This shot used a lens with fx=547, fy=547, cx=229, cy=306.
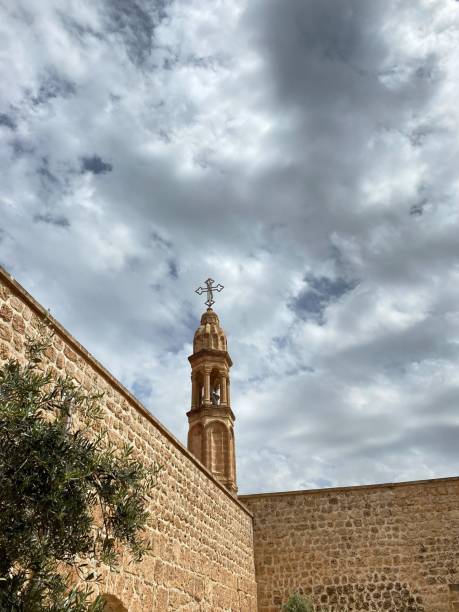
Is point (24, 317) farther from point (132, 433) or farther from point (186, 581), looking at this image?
point (186, 581)

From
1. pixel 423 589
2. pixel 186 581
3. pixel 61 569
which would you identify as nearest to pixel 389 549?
pixel 423 589

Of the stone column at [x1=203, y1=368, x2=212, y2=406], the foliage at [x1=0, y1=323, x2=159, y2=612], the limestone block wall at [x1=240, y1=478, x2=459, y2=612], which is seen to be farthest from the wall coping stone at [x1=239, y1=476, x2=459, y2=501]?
the foliage at [x1=0, y1=323, x2=159, y2=612]

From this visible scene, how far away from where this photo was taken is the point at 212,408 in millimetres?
19656

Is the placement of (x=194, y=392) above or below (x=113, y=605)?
above

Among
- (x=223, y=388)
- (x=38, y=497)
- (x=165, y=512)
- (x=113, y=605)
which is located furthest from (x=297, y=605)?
(x=38, y=497)

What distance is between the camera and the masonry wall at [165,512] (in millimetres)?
5527

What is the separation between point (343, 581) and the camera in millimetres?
13719

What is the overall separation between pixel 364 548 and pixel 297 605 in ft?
8.28

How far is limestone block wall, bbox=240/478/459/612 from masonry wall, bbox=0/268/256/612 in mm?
2006

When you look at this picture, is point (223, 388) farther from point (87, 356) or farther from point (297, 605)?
point (87, 356)

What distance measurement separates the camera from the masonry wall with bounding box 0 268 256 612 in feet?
18.1

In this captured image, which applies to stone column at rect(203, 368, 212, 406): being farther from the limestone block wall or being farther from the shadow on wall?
the shadow on wall

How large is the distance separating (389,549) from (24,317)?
471 inches

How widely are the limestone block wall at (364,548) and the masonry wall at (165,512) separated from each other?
79.0 inches
